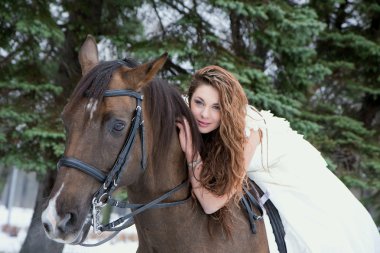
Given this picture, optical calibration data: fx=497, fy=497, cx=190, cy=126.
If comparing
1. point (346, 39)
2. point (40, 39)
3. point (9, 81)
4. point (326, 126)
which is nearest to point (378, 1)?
point (346, 39)

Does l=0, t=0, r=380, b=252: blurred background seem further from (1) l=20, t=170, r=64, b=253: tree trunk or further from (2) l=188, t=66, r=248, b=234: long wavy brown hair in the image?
(2) l=188, t=66, r=248, b=234: long wavy brown hair

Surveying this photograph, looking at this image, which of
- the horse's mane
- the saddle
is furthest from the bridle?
the saddle

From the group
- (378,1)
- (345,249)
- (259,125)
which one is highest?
(378,1)

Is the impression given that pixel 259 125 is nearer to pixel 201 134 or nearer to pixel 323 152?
pixel 201 134

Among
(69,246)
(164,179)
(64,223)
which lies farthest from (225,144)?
(69,246)

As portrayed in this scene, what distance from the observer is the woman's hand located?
2.90m

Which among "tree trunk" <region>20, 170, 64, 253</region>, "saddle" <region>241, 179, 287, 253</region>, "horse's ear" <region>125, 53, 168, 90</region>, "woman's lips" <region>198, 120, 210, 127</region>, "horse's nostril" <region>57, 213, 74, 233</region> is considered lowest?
"tree trunk" <region>20, 170, 64, 253</region>

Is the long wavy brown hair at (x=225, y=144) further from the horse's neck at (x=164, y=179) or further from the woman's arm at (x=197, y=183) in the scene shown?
the horse's neck at (x=164, y=179)

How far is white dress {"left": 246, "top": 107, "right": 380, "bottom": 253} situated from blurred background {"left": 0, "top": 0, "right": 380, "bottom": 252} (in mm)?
3209

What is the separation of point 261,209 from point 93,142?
132cm

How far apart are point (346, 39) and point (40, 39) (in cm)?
552

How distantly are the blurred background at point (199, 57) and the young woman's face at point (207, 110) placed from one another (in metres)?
4.19

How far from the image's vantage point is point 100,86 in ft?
8.09

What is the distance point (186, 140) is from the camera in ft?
9.53
